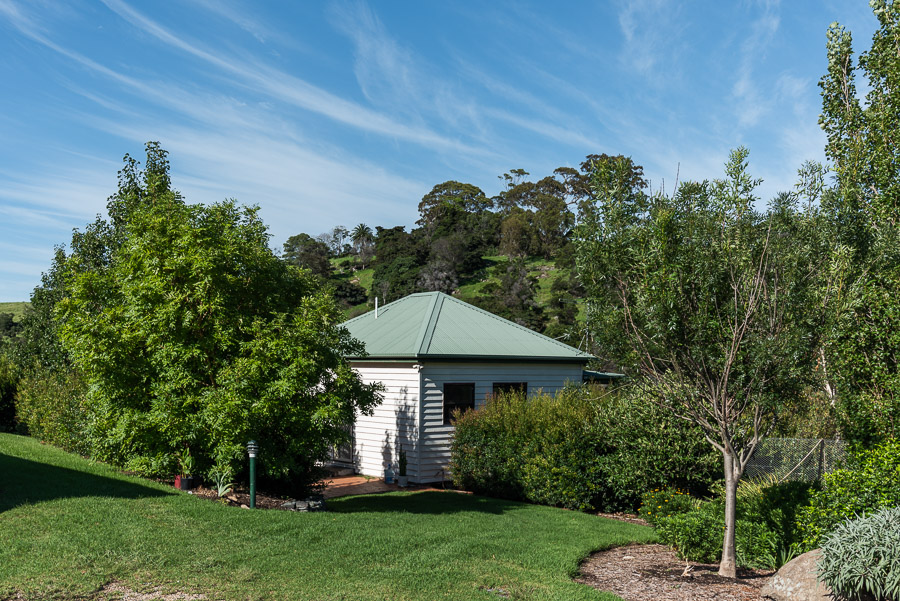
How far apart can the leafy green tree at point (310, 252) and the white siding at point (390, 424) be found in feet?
175

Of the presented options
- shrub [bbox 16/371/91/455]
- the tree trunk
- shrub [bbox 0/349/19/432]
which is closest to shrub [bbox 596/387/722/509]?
the tree trunk

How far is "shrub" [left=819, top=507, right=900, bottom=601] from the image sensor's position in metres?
6.64

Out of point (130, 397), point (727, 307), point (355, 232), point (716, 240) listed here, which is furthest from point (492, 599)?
point (355, 232)

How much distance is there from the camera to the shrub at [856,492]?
7.70m

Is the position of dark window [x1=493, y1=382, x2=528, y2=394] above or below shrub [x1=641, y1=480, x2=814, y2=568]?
above

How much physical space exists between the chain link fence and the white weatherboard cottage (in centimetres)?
583

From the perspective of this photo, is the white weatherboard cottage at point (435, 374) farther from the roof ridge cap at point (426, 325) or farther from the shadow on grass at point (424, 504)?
the shadow on grass at point (424, 504)

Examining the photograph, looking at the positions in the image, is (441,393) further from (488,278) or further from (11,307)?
(11,307)

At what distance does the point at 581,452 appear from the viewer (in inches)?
536

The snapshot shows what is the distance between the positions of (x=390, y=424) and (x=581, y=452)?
5.37 metres

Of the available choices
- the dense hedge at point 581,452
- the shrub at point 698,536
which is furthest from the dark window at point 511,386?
the shrub at point 698,536

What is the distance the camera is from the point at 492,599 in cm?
662

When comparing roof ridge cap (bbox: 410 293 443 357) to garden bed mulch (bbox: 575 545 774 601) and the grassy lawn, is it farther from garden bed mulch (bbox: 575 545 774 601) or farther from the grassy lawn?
garden bed mulch (bbox: 575 545 774 601)

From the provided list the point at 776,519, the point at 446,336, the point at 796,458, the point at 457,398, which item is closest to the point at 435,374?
the point at 457,398
